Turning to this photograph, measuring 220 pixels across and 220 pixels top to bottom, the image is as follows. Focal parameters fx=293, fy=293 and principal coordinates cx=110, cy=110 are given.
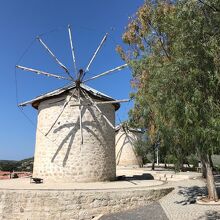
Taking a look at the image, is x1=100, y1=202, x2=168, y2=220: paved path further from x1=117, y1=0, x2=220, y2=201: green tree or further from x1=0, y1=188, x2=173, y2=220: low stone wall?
x1=117, y1=0, x2=220, y2=201: green tree

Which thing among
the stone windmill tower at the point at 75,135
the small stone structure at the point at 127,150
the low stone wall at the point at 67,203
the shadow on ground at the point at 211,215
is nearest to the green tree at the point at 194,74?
the shadow on ground at the point at 211,215

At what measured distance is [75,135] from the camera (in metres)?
16.4

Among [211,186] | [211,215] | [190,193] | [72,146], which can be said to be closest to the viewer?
[211,215]

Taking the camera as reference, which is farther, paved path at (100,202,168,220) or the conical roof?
the conical roof

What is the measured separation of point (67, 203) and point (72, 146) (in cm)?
498

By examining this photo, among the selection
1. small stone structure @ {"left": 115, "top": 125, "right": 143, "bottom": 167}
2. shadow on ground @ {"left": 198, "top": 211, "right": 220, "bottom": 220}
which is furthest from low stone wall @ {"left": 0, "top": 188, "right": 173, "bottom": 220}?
small stone structure @ {"left": 115, "top": 125, "right": 143, "bottom": 167}

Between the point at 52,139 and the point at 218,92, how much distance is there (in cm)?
1125

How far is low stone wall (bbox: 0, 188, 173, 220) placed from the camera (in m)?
11.5

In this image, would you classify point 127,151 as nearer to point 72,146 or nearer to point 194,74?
point 72,146

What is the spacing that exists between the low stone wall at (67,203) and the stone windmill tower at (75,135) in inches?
165

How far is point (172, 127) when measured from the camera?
963cm

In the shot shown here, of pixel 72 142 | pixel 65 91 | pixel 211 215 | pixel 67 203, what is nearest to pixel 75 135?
pixel 72 142

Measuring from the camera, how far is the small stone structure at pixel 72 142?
52.7ft

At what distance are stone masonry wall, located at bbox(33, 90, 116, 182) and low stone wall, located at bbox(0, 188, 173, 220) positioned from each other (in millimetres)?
4197
